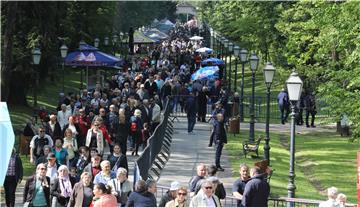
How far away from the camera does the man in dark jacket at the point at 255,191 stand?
13.7m

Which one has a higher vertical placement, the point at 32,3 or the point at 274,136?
the point at 32,3

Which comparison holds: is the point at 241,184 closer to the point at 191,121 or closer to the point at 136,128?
the point at 136,128

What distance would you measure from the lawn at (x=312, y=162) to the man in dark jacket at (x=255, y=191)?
7.67 meters

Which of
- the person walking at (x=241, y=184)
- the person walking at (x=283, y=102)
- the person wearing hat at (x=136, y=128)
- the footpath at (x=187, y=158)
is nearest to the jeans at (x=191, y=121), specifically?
the footpath at (x=187, y=158)

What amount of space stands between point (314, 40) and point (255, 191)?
18.9 m

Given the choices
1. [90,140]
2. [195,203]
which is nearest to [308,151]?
[90,140]

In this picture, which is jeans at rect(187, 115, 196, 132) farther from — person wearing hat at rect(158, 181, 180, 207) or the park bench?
person wearing hat at rect(158, 181, 180, 207)

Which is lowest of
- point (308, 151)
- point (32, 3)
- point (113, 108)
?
point (308, 151)

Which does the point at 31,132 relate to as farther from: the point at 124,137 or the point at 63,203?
the point at 63,203

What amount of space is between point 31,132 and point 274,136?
13339mm

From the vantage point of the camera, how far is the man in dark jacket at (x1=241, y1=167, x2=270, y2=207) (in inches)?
538

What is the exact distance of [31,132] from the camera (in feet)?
83.0

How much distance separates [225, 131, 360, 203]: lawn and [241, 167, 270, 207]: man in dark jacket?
25.2 ft

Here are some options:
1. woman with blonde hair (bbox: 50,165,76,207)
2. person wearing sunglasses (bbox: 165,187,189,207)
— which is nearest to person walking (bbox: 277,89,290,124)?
woman with blonde hair (bbox: 50,165,76,207)
